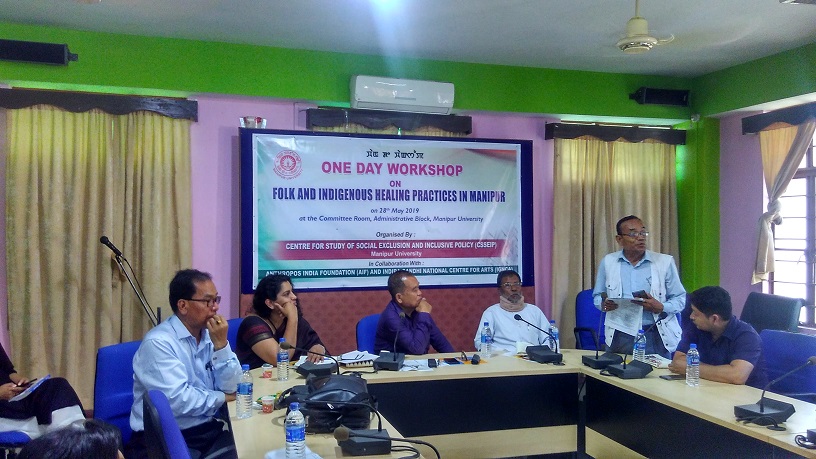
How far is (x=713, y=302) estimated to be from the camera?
300 centimetres

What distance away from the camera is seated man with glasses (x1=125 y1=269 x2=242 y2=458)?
2.41 metres

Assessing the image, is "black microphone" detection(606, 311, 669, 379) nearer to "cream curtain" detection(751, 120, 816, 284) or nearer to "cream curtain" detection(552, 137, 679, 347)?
"cream curtain" detection(552, 137, 679, 347)

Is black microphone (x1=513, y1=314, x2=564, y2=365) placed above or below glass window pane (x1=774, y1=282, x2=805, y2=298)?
below

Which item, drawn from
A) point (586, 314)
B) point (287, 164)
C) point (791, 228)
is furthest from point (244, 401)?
point (791, 228)

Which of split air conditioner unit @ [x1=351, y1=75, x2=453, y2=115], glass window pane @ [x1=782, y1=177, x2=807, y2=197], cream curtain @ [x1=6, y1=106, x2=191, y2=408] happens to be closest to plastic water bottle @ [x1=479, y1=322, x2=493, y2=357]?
split air conditioner unit @ [x1=351, y1=75, x2=453, y2=115]

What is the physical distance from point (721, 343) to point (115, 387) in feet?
9.20

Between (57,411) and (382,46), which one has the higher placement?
(382,46)

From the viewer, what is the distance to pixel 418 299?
3863 mm

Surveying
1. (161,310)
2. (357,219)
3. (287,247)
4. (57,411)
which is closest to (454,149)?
(357,219)

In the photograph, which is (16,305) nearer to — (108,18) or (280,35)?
(108,18)

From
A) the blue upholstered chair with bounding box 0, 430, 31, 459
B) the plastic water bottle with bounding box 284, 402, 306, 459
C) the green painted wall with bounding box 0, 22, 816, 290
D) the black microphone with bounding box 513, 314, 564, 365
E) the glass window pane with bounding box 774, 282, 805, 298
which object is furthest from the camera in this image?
the glass window pane with bounding box 774, 282, 805, 298

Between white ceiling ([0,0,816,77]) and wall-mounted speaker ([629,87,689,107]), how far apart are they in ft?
1.53

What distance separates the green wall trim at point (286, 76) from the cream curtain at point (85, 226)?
0.27 meters

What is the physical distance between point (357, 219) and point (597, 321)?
6.73ft
